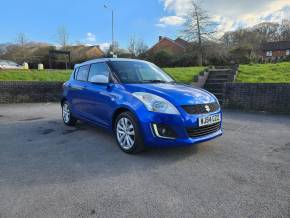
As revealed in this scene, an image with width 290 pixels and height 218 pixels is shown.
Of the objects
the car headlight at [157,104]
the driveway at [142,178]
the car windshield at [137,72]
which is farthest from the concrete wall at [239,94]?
the car headlight at [157,104]

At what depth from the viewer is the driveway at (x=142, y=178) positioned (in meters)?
2.62

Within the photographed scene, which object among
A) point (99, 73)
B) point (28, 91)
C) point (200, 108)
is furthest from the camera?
point (28, 91)

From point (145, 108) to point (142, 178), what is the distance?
43.5 inches

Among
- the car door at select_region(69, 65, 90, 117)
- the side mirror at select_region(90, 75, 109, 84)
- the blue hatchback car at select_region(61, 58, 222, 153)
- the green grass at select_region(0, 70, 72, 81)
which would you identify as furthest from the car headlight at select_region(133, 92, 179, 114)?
the green grass at select_region(0, 70, 72, 81)

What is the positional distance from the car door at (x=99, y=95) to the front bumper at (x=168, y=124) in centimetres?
95

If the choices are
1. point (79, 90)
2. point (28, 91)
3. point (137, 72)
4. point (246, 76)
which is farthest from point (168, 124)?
point (28, 91)

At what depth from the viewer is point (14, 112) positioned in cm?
892

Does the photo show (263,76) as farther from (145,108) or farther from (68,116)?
(145,108)

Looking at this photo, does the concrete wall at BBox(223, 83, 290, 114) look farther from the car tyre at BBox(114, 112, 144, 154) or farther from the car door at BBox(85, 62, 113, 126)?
the car tyre at BBox(114, 112, 144, 154)

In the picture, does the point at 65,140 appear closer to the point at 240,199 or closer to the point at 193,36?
the point at 240,199

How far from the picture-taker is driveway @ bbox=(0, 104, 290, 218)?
2617 millimetres

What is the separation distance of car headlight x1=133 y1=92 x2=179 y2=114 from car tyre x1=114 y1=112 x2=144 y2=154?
335mm

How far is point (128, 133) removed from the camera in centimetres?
423

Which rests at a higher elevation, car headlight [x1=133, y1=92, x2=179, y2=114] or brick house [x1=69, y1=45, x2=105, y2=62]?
brick house [x1=69, y1=45, x2=105, y2=62]
